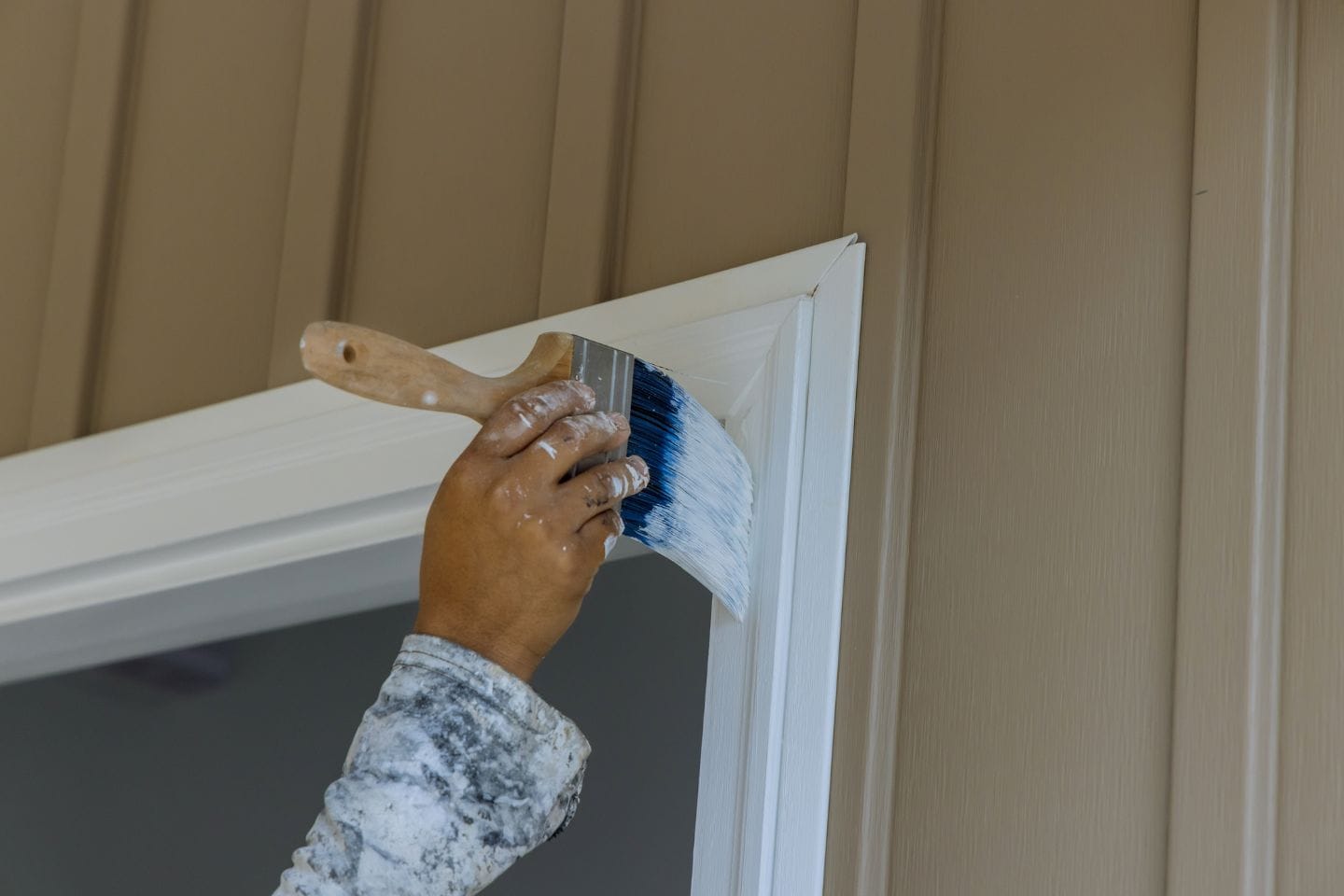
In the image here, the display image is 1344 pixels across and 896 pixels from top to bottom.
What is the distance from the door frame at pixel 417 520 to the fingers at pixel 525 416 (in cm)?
21

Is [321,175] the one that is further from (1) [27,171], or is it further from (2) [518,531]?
(2) [518,531]

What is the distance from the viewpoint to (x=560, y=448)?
3.47 ft

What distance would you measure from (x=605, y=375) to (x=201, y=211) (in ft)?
2.70

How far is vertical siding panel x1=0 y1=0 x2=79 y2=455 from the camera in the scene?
6.07ft

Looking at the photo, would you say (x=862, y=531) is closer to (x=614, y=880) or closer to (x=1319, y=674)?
(x=1319, y=674)

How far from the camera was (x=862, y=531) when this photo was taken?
3.87 feet

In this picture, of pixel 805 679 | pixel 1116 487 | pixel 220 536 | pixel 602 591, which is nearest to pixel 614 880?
pixel 602 591

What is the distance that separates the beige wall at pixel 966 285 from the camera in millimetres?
1015

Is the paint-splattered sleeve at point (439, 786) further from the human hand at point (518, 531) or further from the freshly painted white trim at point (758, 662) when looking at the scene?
the freshly painted white trim at point (758, 662)

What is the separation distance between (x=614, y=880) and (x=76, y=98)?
1.28 meters

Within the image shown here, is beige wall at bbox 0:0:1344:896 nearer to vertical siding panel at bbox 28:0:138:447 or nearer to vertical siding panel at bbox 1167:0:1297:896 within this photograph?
vertical siding panel at bbox 1167:0:1297:896

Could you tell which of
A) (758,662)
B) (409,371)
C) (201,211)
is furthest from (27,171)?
(758,662)

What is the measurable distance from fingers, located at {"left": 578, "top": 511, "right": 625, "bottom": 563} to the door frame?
0.49ft

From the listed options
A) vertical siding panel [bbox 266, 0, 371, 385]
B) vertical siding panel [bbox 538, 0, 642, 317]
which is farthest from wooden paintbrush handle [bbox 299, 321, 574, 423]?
vertical siding panel [bbox 266, 0, 371, 385]
